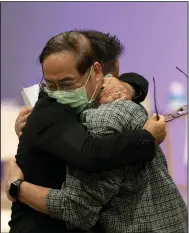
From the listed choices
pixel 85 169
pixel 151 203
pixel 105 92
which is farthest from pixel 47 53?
pixel 151 203

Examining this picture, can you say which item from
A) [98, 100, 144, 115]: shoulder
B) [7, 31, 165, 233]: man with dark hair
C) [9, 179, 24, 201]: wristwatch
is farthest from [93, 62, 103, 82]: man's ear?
[9, 179, 24, 201]: wristwatch

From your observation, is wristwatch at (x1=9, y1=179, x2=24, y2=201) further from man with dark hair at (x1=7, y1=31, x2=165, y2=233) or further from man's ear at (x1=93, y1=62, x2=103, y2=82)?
man's ear at (x1=93, y1=62, x2=103, y2=82)

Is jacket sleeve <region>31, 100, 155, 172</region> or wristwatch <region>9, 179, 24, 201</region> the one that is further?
wristwatch <region>9, 179, 24, 201</region>

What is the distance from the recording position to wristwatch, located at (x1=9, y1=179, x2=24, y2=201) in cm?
120

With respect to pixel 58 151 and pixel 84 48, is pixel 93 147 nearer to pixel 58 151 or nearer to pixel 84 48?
pixel 58 151

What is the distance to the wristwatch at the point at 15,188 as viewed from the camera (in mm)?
1203

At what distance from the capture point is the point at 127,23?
293 cm

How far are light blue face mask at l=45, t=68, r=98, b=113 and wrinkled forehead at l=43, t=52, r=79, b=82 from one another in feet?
0.12

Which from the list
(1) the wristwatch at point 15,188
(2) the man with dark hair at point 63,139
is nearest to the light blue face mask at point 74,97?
(2) the man with dark hair at point 63,139

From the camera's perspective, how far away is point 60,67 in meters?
1.18

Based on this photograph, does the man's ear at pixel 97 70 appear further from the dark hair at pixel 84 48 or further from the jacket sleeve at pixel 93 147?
the jacket sleeve at pixel 93 147

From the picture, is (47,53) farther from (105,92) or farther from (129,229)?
(129,229)

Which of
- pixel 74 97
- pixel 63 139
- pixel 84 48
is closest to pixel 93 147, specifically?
pixel 63 139

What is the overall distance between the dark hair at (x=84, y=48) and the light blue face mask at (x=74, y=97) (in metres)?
0.05
